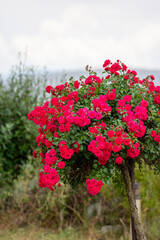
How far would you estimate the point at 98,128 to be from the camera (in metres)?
2.17

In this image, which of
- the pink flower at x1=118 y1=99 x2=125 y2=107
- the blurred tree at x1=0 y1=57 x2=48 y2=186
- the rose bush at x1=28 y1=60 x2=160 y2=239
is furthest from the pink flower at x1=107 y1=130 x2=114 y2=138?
the blurred tree at x1=0 y1=57 x2=48 y2=186

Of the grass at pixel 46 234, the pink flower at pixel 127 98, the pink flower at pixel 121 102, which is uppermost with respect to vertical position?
the pink flower at pixel 127 98

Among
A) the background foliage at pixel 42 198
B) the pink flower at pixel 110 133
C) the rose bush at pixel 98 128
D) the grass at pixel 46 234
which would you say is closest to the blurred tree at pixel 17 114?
the background foliage at pixel 42 198

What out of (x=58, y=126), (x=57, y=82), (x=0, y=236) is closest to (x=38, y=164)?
(x=0, y=236)

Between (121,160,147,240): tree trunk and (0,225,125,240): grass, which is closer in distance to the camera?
(121,160,147,240): tree trunk

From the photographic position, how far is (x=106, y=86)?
2.52 metres

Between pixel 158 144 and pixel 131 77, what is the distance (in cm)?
64

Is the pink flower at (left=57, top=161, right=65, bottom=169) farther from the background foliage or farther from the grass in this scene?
the grass

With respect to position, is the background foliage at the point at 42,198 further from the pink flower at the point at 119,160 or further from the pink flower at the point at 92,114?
the pink flower at the point at 92,114

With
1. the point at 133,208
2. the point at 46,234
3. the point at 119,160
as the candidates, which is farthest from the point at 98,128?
the point at 46,234

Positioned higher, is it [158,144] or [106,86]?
[106,86]

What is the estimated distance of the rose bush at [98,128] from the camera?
216 cm

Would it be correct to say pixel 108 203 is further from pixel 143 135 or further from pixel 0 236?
pixel 143 135

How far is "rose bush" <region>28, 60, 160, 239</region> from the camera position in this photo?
216 cm
